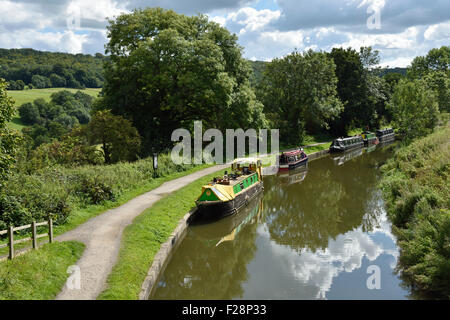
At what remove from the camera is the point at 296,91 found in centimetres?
4244

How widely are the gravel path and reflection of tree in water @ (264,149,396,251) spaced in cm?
606

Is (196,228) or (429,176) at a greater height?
(429,176)

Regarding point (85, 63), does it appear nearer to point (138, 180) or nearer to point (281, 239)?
point (138, 180)

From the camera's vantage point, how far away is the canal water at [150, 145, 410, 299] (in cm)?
1030

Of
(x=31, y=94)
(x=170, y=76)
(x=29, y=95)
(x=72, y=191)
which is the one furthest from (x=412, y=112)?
(x=31, y=94)

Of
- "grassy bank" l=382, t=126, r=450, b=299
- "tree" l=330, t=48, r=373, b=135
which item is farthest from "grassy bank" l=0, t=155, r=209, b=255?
"tree" l=330, t=48, r=373, b=135

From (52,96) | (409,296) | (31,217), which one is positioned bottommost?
(409,296)

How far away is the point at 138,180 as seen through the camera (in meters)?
19.3

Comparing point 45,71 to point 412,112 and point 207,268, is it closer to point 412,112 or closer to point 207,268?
point 412,112

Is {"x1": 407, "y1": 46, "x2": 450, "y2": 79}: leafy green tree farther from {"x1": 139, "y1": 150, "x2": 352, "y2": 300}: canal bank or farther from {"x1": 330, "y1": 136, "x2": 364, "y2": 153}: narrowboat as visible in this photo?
{"x1": 139, "y1": 150, "x2": 352, "y2": 300}: canal bank

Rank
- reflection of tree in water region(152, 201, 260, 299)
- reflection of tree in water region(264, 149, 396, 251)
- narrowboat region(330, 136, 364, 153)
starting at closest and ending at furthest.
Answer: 1. reflection of tree in water region(152, 201, 260, 299)
2. reflection of tree in water region(264, 149, 396, 251)
3. narrowboat region(330, 136, 364, 153)
